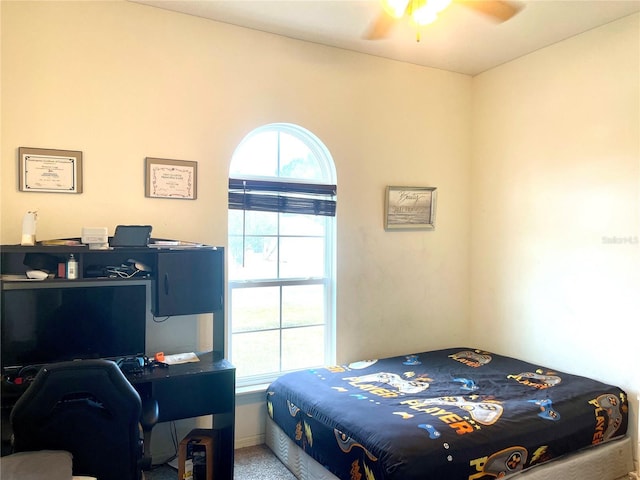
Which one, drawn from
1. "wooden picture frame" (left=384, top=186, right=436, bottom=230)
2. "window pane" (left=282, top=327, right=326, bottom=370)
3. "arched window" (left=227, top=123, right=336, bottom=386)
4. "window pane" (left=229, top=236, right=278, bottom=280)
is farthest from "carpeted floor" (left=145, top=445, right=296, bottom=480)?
"wooden picture frame" (left=384, top=186, right=436, bottom=230)

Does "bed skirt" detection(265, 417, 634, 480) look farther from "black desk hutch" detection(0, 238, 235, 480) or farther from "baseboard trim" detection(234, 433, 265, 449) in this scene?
"black desk hutch" detection(0, 238, 235, 480)

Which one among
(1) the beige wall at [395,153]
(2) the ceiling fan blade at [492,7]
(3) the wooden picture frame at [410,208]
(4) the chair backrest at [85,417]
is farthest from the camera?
(3) the wooden picture frame at [410,208]

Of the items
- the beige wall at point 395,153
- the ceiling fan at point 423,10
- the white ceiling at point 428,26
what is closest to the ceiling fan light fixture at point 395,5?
the ceiling fan at point 423,10

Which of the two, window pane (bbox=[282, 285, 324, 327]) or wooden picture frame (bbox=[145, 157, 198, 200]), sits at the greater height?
wooden picture frame (bbox=[145, 157, 198, 200])

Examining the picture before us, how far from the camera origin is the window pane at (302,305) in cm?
331

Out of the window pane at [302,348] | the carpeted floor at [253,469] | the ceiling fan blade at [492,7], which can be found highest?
the ceiling fan blade at [492,7]

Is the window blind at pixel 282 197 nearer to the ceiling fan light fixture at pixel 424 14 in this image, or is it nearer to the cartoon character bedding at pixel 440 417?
the cartoon character bedding at pixel 440 417

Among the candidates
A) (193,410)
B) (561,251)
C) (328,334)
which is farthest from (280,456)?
(561,251)

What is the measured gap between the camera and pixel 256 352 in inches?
126

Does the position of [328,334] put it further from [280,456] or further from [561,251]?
[561,251]

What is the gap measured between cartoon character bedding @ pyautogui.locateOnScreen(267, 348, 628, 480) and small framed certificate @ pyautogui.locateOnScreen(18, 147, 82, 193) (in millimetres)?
1751

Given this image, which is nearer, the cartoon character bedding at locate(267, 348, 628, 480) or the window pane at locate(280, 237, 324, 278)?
the cartoon character bedding at locate(267, 348, 628, 480)

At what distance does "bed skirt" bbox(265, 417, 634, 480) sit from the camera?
234cm

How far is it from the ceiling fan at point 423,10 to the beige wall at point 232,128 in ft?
2.43
